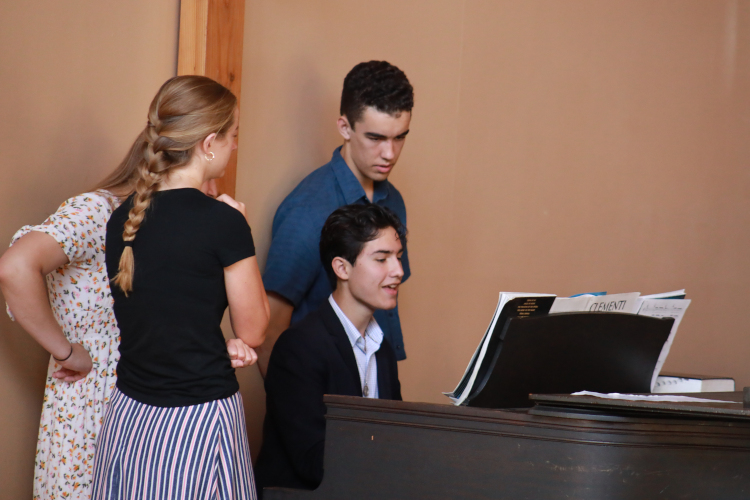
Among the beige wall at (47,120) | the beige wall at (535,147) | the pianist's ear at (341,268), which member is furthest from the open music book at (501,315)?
the beige wall at (535,147)

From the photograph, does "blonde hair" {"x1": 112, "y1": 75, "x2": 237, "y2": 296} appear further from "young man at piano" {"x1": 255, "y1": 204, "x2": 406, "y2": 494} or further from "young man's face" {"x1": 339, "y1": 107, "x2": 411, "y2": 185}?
"young man's face" {"x1": 339, "y1": 107, "x2": 411, "y2": 185}

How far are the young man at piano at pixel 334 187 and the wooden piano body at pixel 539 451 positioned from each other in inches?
36.7

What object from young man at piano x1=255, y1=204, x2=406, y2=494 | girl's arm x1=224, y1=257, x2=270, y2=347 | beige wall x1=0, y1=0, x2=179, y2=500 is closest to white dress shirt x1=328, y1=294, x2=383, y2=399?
young man at piano x1=255, y1=204, x2=406, y2=494

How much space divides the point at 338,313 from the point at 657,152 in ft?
10.2

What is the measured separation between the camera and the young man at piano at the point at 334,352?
1930 mm

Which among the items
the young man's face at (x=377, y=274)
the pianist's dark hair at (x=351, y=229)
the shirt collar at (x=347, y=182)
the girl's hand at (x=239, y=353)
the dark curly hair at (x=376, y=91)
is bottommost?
the girl's hand at (x=239, y=353)

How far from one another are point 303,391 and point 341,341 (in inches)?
8.0

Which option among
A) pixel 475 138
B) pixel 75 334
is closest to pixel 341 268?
pixel 75 334

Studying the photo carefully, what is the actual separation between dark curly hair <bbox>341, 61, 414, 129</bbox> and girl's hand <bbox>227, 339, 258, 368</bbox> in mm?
1157

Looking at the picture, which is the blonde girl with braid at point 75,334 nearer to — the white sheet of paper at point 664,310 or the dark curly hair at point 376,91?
the dark curly hair at point 376,91

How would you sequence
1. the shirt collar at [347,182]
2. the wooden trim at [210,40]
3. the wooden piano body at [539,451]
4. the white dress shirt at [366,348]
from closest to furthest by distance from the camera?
the wooden piano body at [539,451] → the white dress shirt at [366,348] → the wooden trim at [210,40] → the shirt collar at [347,182]

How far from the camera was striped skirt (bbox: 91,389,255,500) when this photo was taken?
154 cm

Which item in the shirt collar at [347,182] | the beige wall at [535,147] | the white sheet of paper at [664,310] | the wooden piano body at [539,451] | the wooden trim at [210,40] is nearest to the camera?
the wooden piano body at [539,451]

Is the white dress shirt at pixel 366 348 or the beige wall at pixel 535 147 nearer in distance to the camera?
the white dress shirt at pixel 366 348
